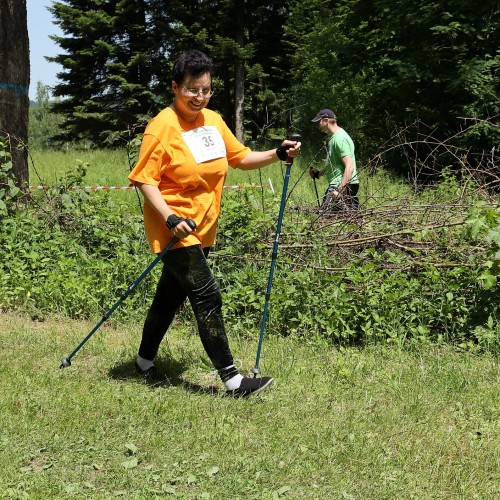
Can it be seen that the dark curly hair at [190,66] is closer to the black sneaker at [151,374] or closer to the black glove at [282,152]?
the black glove at [282,152]

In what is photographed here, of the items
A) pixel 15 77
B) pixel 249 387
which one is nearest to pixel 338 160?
pixel 15 77

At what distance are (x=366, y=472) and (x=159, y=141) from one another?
7.07 feet

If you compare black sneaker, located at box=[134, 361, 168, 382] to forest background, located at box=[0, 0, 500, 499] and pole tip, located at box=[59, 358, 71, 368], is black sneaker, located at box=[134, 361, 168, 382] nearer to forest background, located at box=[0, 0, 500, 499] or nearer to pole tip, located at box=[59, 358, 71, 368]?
forest background, located at box=[0, 0, 500, 499]

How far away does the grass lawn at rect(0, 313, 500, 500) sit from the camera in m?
3.23

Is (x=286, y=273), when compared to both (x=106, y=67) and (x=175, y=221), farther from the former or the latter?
(x=106, y=67)

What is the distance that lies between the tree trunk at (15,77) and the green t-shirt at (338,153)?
3.49m

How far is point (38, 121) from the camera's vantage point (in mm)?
69562

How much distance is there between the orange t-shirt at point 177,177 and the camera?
4.13 meters

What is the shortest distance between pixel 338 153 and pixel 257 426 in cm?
462

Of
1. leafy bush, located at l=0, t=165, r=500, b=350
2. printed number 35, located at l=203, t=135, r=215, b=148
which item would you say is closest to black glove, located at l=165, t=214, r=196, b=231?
printed number 35, located at l=203, t=135, r=215, b=148

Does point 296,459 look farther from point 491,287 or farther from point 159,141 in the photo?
point 491,287

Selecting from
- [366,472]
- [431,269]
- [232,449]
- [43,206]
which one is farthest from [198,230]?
[43,206]

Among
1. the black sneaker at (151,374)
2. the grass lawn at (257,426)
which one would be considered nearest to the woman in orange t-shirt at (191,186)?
the grass lawn at (257,426)

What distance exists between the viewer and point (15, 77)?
820 centimetres
